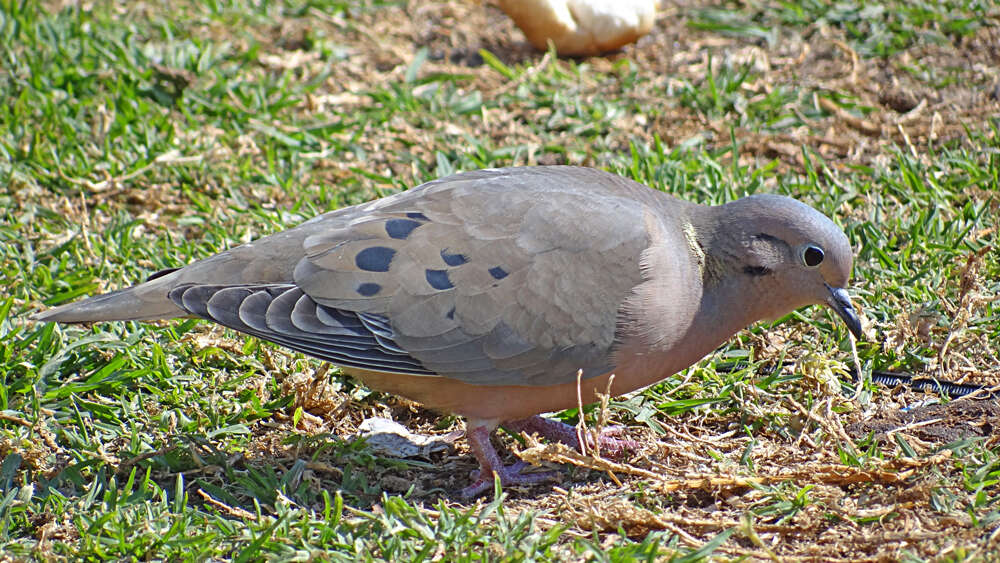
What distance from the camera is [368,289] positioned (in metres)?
3.74

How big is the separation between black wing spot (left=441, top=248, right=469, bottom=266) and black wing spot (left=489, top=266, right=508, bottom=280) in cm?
10

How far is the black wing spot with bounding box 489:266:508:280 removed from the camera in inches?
145

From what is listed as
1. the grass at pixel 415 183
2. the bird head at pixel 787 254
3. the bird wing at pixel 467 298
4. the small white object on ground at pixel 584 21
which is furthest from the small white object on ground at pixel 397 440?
the small white object on ground at pixel 584 21

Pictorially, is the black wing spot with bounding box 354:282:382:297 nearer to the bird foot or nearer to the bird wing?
the bird wing

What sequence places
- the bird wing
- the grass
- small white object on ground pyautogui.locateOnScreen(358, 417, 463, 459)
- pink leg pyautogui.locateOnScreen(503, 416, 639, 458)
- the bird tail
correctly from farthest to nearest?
pink leg pyautogui.locateOnScreen(503, 416, 639, 458), small white object on ground pyautogui.locateOnScreen(358, 417, 463, 459), the bird tail, the bird wing, the grass

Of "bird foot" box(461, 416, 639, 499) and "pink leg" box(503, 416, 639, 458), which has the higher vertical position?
"bird foot" box(461, 416, 639, 499)

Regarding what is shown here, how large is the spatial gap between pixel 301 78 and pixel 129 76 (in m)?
1.01

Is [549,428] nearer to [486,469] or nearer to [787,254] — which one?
[486,469]

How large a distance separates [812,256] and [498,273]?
111 centimetres

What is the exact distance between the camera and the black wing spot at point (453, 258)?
372 centimetres

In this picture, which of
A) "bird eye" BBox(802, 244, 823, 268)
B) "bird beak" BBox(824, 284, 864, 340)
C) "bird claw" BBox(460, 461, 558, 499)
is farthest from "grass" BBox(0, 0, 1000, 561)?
"bird eye" BBox(802, 244, 823, 268)

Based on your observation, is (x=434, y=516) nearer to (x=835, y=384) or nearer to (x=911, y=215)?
(x=835, y=384)

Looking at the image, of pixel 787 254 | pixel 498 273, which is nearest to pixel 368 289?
pixel 498 273

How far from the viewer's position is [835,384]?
4.08m
